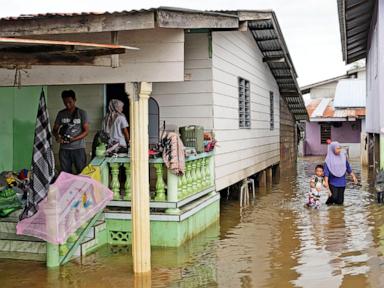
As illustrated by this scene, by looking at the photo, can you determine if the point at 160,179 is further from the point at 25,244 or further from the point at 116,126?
the point at 25,244

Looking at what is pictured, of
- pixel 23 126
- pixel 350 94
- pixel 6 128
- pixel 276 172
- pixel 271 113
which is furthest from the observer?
pixel 350 94

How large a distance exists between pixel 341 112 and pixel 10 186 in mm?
24494

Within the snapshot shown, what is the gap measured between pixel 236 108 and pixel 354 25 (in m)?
7.99

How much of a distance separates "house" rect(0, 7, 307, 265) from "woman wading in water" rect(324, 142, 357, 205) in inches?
80.0

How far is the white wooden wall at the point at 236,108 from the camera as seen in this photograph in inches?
402

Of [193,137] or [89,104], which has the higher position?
[89,104]

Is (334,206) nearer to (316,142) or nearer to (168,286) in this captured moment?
(168,286)

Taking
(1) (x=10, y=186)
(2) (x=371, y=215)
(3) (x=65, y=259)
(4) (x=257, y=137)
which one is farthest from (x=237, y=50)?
(3) (x=65, y=259)

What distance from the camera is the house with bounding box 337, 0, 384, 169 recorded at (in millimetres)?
12320

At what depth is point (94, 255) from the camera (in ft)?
24.4

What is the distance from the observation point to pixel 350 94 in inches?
1072

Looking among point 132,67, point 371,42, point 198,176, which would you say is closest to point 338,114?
point 371,42

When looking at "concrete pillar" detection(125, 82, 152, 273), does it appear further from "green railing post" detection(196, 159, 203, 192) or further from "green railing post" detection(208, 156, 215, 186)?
"green railing post" detection(208, 156, 215, 186)

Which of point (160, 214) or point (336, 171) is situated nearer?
point (160, 214)
